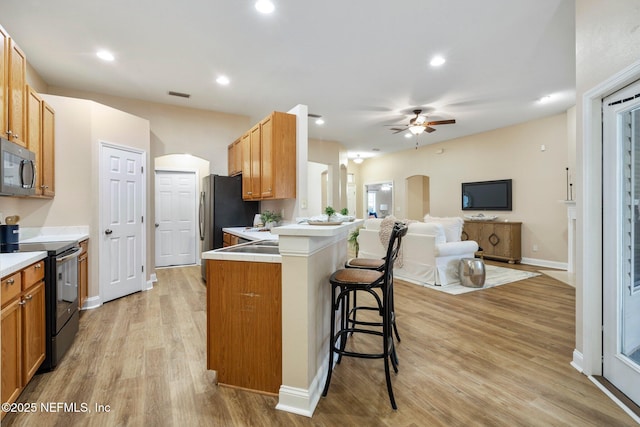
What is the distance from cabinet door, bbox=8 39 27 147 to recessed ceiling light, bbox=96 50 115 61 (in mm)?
803

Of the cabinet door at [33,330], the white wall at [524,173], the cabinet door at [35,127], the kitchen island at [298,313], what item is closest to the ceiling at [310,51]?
the cabinet door at [35,127]

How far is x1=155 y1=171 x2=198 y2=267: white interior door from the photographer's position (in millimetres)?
6109

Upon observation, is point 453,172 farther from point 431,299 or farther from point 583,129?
point 583,129

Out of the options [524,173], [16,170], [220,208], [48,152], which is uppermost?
[524,173]

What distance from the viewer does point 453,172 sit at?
764 cm

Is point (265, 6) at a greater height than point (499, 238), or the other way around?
point (265, 6)

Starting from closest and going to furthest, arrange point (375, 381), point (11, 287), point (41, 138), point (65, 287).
→ point (11, 287)
point (375, 381)
point (65, 287)
point (41, 138)

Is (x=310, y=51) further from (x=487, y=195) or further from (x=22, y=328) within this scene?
(x=487, y=195)

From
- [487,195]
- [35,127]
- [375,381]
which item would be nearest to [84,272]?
[35,127]

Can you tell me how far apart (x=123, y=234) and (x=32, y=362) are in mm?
2315

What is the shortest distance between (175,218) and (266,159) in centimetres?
359

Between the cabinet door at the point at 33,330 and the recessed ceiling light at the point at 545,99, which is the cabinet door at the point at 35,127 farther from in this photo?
the recessed ceiling light at the point at 545,99

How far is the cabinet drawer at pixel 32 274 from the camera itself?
6.02 ft

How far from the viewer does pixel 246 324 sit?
1.91m
